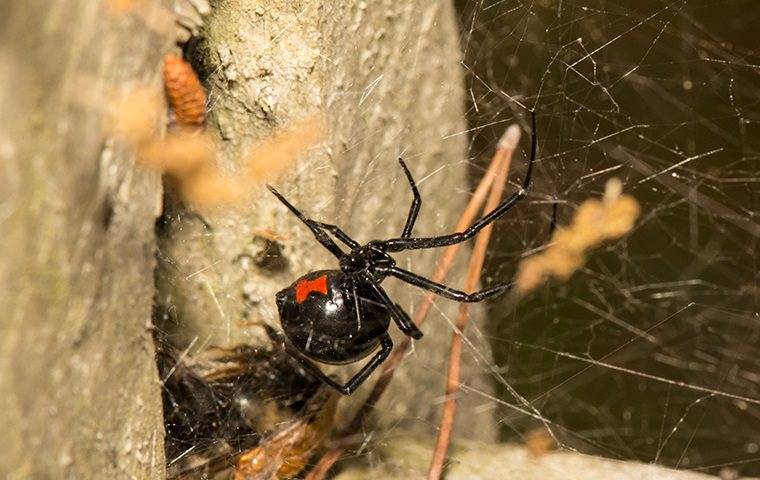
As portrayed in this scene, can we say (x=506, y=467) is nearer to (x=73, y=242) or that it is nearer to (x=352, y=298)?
(x=352, y=298)

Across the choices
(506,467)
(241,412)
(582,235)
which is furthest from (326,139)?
(582,235)

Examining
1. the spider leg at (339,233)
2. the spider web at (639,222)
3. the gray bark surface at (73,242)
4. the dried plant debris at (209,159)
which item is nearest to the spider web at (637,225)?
the spider web at (639,222)

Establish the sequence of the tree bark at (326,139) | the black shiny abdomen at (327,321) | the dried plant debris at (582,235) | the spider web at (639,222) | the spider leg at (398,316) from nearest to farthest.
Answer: the tree bark at (326,139) < the black shiny abdomen at (327,321) < the spider leg at (398,316) < the spider web at (639,222) < the dried plant debris at (582,235)

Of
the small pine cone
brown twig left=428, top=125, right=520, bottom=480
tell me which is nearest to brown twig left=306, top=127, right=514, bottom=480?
brown twig left=428, top=125, right=520, bottom=480

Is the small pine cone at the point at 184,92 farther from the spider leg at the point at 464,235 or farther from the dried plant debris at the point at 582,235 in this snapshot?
the dried plant debris at the point at 582,235

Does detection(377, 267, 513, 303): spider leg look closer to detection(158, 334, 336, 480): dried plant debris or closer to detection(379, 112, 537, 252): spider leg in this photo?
detection(379, 112, 537, 252): spider leg

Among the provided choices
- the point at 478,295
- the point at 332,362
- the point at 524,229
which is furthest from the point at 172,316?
the point at 524,229

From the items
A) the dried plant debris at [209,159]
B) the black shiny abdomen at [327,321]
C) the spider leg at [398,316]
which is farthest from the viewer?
the spider leg at [398,316]

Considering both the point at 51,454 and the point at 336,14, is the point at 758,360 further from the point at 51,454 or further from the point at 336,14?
the point at 51,454
